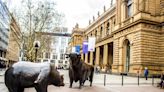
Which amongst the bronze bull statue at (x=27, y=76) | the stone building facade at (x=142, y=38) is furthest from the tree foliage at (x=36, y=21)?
the bronze bull statue at (x=27, y=76)

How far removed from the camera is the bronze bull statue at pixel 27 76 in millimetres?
5398

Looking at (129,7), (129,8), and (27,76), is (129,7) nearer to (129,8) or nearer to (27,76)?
(129,8)

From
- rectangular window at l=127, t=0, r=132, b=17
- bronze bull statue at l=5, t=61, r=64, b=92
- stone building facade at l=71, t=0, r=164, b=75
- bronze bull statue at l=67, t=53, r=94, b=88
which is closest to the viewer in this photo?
bronze bull statue at l=5, t=61, r=64, b=92

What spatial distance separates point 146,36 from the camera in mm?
39250

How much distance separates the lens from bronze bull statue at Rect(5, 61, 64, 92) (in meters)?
5.40

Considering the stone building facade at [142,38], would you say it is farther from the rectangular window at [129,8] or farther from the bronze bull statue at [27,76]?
the bronze bull statue at [27,76]

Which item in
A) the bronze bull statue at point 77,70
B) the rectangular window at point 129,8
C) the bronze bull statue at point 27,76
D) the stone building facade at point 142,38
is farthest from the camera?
the rectangular window at point 129,8

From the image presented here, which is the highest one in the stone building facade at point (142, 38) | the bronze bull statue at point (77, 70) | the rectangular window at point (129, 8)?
the rectangular window at point (129, 8)

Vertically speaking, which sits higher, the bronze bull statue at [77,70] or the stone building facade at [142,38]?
the stone building facade at [142,38]

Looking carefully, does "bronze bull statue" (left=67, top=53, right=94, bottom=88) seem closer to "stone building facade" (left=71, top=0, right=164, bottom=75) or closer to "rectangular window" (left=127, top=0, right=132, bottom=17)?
"stone building facade" (left=71, top=0, right=164, bottom=75)

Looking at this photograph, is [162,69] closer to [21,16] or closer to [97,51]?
[21,16]

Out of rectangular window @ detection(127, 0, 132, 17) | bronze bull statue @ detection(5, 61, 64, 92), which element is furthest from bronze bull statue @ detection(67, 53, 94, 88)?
rectangular window @ detection(127, 0, 132, 17)

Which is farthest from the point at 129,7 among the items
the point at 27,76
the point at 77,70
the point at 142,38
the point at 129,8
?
the point at 27,76

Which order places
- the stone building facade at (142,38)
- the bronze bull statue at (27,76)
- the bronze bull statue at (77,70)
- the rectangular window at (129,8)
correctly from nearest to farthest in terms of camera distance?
the bronze bull statue at (27,76) < the bronze bull statue at (77,70) < the stone building facade at (142,38) < the rectangular window at (129,8)
